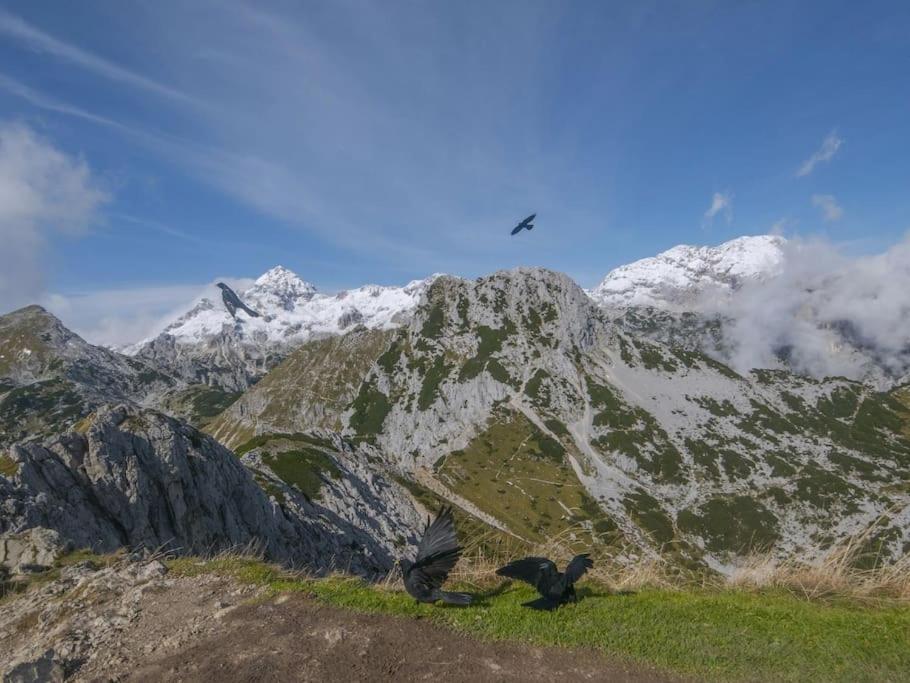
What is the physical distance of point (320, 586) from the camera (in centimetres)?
1328

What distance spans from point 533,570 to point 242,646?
673cm

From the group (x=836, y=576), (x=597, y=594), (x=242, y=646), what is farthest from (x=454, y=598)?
(x=836, y=576)

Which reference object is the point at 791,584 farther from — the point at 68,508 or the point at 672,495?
the point at 672,495

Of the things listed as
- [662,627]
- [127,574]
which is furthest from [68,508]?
[662,627]

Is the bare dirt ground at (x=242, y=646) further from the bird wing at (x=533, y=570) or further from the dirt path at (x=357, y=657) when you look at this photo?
the bird wing at (x=533, y=570)

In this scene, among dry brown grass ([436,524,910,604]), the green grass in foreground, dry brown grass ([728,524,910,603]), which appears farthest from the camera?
dry brown grass ([436,524,910,604])

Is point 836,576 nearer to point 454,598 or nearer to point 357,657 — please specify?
point 454,598

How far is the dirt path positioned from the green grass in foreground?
492 mm

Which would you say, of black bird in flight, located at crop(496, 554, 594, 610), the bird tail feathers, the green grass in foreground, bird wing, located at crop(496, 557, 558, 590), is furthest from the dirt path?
bird wing, located at crop(496, 557, 558, 590)

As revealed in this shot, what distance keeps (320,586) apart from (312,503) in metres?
68.7

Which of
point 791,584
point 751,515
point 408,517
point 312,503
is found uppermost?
point 791,584

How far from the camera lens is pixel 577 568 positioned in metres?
12.5

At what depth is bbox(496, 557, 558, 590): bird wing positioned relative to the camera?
38.9ft

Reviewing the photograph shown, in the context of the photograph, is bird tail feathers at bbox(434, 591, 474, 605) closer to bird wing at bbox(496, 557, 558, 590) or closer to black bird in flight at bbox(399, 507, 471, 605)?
black bird in flight at bbox(399, 507, 471, 605)
